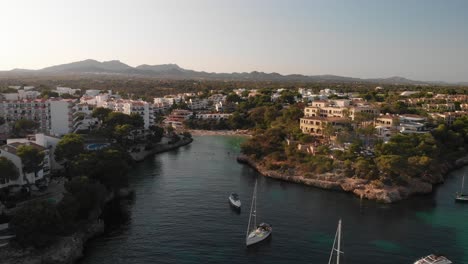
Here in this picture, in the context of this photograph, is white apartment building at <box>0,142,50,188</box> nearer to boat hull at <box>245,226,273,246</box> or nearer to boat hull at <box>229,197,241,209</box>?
boat hull at <box>229,197,241,209</box>

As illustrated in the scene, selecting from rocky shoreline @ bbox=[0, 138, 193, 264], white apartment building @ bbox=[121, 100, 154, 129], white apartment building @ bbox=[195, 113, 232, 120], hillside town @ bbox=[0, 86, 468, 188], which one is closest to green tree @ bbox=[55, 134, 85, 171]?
hillside town @ bbox=[0, 86, 468, 188]

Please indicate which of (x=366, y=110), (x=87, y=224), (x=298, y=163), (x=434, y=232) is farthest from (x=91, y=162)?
(x=366, y=110)

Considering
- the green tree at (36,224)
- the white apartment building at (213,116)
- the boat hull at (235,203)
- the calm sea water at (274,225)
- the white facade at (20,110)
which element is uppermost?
the white facade at (20,110)

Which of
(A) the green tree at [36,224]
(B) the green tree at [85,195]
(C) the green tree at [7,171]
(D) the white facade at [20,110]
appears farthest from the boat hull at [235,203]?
(D) the white facade at [20,110]

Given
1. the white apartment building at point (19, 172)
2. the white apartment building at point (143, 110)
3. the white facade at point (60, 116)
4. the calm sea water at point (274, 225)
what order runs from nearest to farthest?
1. the calm sea water at point (274, 225)
2. the white apartment building at point (19, 172)
3. the white facade at point (60, 116)
4. the white apartment building at point (143, 110)

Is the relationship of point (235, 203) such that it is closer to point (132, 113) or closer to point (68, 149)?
point (68, 149)

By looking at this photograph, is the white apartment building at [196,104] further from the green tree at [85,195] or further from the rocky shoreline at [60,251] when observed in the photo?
the rocky shoreline at [60,251]

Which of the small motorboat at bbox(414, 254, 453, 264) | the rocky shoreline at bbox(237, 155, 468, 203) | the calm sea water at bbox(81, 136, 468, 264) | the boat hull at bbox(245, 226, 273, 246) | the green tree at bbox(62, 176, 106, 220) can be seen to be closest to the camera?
the small motorboat at bbox(414, 254, 453, 264)
